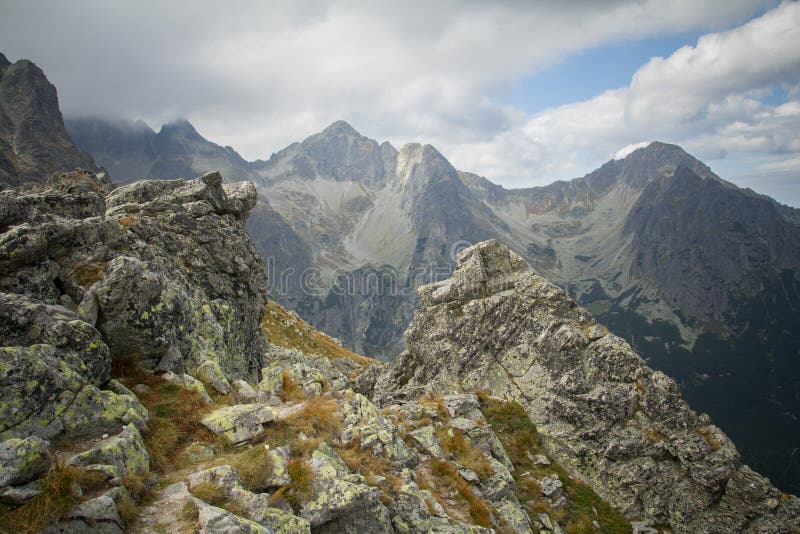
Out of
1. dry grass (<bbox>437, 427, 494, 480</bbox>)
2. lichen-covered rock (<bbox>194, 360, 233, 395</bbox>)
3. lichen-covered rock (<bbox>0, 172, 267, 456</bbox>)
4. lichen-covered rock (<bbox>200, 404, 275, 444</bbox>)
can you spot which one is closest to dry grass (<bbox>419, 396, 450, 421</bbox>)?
dry grass (<bbox>437, 427, 494, 480</bbox>)

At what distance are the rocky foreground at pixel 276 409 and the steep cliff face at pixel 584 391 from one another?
139 millimetres

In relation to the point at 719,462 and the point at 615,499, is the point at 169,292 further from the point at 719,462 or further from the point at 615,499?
the point at 719,462

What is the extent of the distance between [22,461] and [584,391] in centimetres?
3114

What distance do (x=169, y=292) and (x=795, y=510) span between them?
122 feet

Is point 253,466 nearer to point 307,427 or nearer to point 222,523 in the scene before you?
point 222,523

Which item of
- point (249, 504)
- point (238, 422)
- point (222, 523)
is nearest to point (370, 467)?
point (238, 422)

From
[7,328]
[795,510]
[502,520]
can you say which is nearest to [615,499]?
[795,510]

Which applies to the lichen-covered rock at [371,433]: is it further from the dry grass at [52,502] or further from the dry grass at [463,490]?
the dry grass at [52,502]

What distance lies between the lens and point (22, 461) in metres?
8.48

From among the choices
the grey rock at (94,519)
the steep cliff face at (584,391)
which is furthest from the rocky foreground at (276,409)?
the steep cliff face at (584,391)

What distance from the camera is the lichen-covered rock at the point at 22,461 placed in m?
8.21

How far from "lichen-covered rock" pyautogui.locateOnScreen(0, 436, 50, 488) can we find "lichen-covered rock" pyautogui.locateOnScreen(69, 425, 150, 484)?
1.11 meters

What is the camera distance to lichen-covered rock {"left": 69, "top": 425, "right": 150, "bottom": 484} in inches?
392

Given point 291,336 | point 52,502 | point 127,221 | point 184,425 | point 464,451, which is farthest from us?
point 291,336
